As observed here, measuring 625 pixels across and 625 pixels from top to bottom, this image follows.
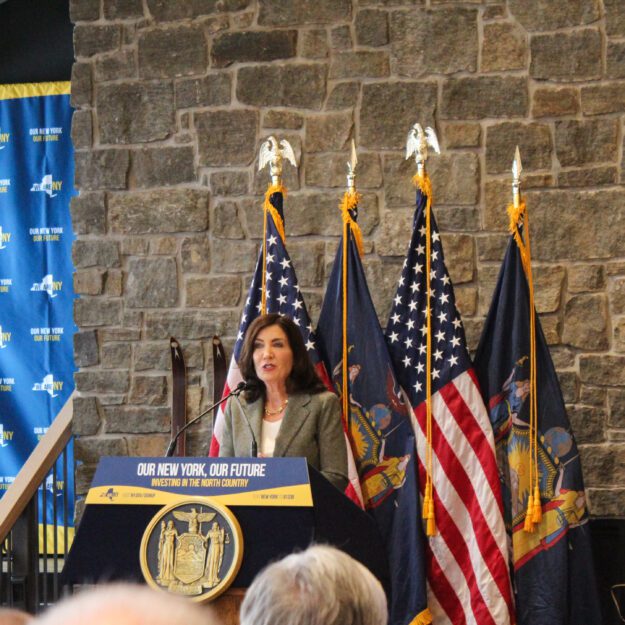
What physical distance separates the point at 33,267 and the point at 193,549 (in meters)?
3.29

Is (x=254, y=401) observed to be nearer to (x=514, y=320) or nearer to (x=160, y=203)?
(x=514, y=320)

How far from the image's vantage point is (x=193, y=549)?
2441mm

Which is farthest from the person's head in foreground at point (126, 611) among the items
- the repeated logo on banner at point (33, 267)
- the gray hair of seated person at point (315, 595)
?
the repeated logo on banner at point (33, 267)

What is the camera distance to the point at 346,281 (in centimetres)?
409

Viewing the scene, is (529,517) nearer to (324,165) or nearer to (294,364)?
(294,364)

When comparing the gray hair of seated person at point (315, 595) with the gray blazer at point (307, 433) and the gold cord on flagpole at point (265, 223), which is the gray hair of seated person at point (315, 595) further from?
the gold cord on flagpole at point (265, 223)

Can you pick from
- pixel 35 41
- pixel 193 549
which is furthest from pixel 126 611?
pixel 35 41

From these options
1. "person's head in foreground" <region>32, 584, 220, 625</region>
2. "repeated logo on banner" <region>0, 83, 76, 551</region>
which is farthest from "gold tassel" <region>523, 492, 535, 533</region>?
"person's head in foreground" <region>32, 584, 220, 625</region>

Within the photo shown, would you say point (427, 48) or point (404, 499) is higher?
point (427, 48)

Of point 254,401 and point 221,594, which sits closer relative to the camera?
point 221,594

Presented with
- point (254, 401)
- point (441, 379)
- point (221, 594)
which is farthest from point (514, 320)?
point (221, 594)

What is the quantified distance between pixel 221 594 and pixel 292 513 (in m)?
0.25

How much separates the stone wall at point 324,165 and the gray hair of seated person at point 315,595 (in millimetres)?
2948

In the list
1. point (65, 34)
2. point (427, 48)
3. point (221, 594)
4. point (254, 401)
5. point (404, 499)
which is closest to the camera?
point (221, 594)
